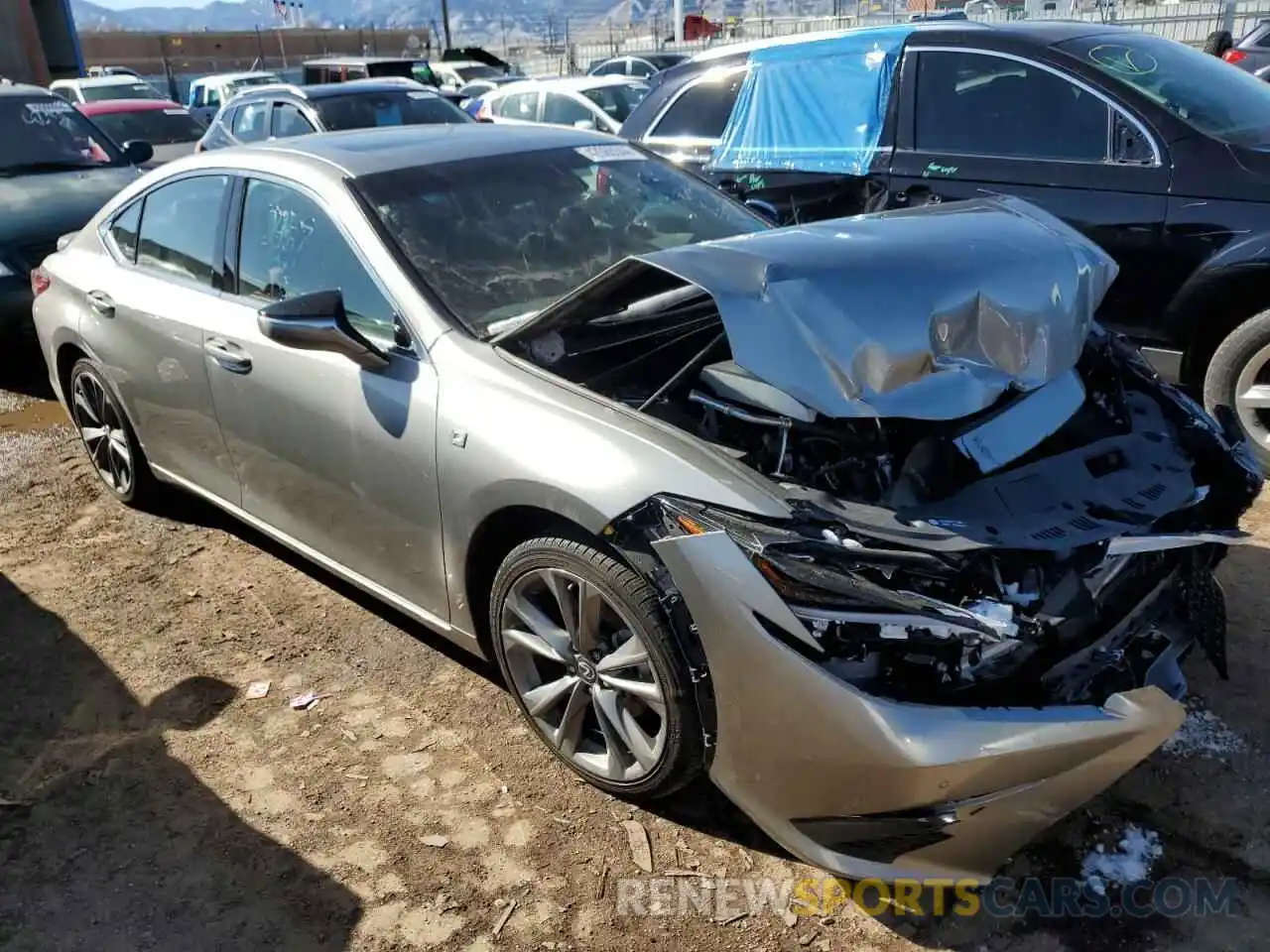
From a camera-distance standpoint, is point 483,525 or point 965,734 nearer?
point 965,734

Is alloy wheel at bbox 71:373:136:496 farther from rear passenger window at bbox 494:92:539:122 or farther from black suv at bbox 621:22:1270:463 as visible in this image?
rear passenger window at bbox 494:92:539:122

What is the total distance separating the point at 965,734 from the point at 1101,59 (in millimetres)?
3955

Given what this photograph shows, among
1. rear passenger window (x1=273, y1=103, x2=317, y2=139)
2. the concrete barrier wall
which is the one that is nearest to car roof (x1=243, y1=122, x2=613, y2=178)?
rear passenger window (x1=273, y1=103, x2=317, y2=139)

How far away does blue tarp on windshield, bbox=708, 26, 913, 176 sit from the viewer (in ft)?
17.8

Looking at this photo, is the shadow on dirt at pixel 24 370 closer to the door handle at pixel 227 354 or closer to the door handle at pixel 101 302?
the door handle at pixel 101 302

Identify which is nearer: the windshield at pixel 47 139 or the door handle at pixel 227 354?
the door handle at pixel 227 354

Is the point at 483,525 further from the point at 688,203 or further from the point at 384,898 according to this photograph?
the point at 688,203

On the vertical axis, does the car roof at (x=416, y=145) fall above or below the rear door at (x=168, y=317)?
above

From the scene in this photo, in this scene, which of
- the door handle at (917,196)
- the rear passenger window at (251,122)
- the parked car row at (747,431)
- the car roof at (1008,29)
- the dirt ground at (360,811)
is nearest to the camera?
the parked car row at (747,431)

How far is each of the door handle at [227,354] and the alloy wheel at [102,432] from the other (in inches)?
44.8

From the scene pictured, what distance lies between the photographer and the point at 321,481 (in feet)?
11.1

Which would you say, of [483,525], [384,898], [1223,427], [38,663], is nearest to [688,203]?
[483,525]

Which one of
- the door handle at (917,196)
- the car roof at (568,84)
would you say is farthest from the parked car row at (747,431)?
the car roof at (568,84)

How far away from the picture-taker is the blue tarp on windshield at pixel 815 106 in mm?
5426
